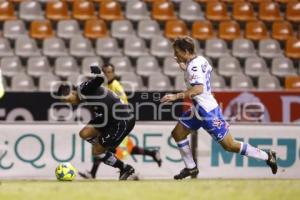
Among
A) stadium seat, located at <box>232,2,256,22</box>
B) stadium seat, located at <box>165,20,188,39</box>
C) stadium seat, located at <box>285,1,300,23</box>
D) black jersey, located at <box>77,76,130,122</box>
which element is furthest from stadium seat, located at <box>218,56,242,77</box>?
black jersey, located at <box>77,76,130,122</box>

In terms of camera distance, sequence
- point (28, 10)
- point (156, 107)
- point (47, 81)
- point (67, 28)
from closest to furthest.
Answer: point (156, 107) → point (47, 81) → point (67, 28) → point (28, 10)

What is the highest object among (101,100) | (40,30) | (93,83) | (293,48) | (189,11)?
(189,11)

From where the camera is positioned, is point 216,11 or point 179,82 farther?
point 216,11

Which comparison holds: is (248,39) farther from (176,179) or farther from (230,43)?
(176,179)

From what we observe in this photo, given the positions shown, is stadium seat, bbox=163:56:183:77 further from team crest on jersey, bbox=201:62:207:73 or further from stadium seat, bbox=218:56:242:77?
team crest on jersey, bbox=201:62:207:73

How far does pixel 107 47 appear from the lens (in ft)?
52.0

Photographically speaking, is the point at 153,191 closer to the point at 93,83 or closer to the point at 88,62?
the point at 93,83

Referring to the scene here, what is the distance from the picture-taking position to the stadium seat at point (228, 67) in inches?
619

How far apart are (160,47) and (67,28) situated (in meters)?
1.99

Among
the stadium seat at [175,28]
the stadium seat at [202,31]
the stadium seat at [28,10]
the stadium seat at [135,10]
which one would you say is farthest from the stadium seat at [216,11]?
the stadium seat at [28,10]

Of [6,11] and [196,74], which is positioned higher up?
[6,11]

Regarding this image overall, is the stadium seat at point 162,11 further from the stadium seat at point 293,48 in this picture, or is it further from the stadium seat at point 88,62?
the stadium seat at point 293,48

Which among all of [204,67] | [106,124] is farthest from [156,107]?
[204,67]

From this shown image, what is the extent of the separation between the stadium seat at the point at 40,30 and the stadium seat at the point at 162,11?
7.38 ft
